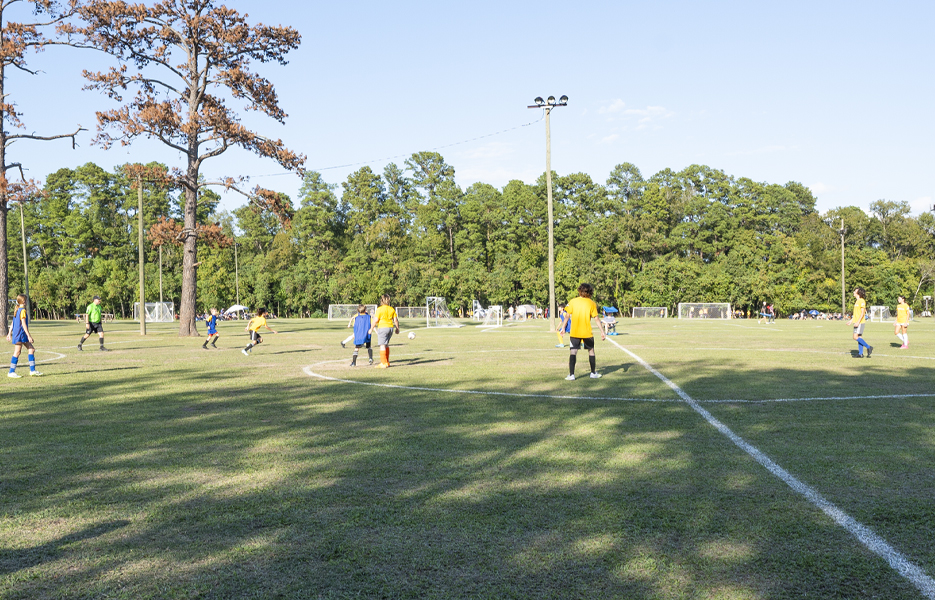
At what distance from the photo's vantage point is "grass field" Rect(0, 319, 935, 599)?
12.1 ft

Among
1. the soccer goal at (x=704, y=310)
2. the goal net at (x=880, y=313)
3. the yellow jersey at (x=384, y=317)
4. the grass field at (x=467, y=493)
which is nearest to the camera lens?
the grass field at (x=467, y=493)

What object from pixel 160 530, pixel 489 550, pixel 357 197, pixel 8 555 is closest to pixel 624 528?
pixel 489 550

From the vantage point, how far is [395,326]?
1511cm

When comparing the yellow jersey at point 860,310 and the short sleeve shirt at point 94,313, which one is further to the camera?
the short sleeve shirt at point 94,313

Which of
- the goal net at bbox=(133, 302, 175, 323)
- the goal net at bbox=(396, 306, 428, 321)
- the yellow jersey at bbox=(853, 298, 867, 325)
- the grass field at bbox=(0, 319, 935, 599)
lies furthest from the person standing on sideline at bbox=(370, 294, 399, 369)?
the goal net at bbox=(133, 302, 175, 323)

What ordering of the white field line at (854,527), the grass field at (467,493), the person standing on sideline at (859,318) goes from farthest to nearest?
the person standing on sideline at (859,318)
the grass field at (467,493)
the white field line at (854,527)

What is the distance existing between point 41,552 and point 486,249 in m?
77.7

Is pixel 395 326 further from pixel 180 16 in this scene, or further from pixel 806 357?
pixel 180 16

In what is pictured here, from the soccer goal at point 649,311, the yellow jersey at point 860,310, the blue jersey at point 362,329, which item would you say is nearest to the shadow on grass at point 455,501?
the blue jersey at point 362,329

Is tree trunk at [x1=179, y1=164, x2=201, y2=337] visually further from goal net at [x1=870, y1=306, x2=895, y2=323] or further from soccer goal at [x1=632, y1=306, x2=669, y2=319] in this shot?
goal net at [x1=870, y1=306, x2=895, y2=323]

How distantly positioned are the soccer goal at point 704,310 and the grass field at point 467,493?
58.0 meters

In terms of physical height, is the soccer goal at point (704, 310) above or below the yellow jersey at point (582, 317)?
below

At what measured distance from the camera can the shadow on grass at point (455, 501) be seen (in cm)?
366

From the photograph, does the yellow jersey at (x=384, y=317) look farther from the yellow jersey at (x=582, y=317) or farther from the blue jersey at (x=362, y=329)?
the yellow jersey at (x=582, y=317)
